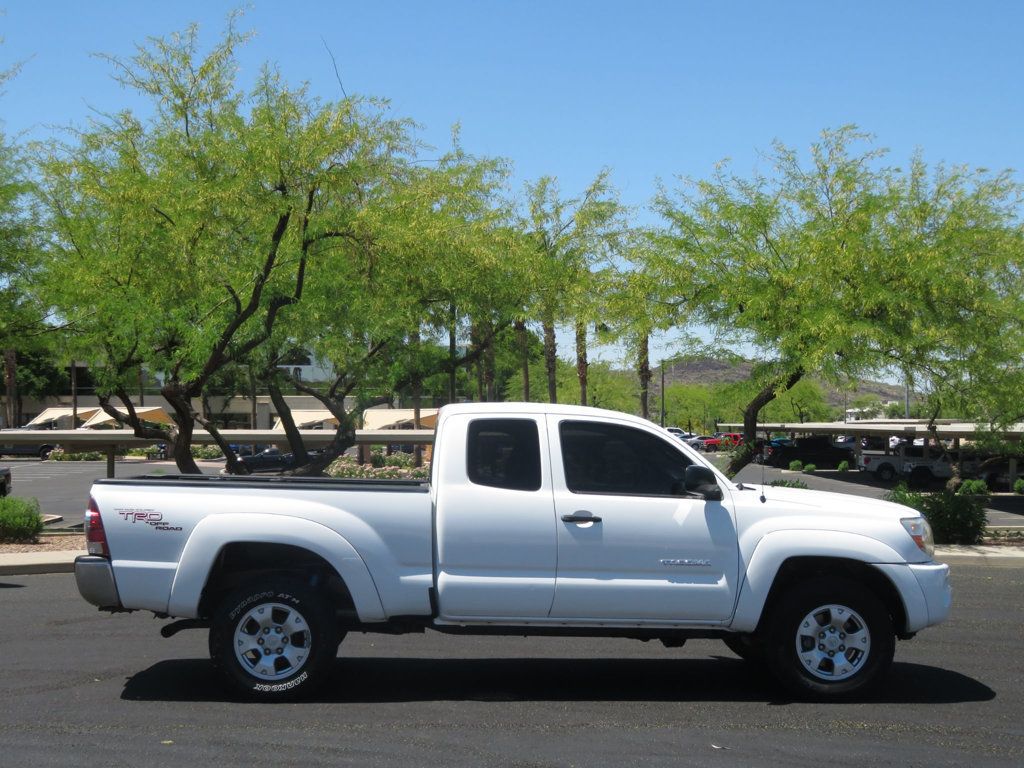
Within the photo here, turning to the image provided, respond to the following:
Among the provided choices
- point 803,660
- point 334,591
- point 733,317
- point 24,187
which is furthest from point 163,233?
point 803,660

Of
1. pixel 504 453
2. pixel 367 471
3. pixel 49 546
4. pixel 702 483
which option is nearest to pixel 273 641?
pixel 504 453

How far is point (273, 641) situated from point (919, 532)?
14.2 ft

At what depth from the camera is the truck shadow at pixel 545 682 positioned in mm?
7586

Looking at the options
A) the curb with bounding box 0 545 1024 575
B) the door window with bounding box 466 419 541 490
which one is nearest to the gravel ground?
the curb with bounding box 0 545 1024 575

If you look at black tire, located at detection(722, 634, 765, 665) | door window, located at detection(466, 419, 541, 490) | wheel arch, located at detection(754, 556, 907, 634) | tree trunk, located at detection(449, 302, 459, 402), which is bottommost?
black tire, located at detection(722, 634, 765, 665)

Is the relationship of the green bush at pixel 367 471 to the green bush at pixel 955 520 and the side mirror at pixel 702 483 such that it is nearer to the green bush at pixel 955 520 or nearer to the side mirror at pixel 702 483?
the green bush at pixel 955 520

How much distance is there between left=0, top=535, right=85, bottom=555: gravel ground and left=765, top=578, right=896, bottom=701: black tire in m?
11.1

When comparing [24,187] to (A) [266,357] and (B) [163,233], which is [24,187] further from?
(A) [266,357]

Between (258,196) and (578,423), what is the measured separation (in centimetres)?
951

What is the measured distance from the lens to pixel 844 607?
745 cm

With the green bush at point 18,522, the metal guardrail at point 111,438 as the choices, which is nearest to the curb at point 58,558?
the green bush at point 18,522

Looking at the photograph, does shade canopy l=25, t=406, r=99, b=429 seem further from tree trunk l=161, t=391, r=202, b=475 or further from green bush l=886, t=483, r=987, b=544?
green bush l=886, t=483, r=987, b=544

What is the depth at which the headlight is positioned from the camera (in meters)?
7.57

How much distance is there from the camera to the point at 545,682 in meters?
8.08
